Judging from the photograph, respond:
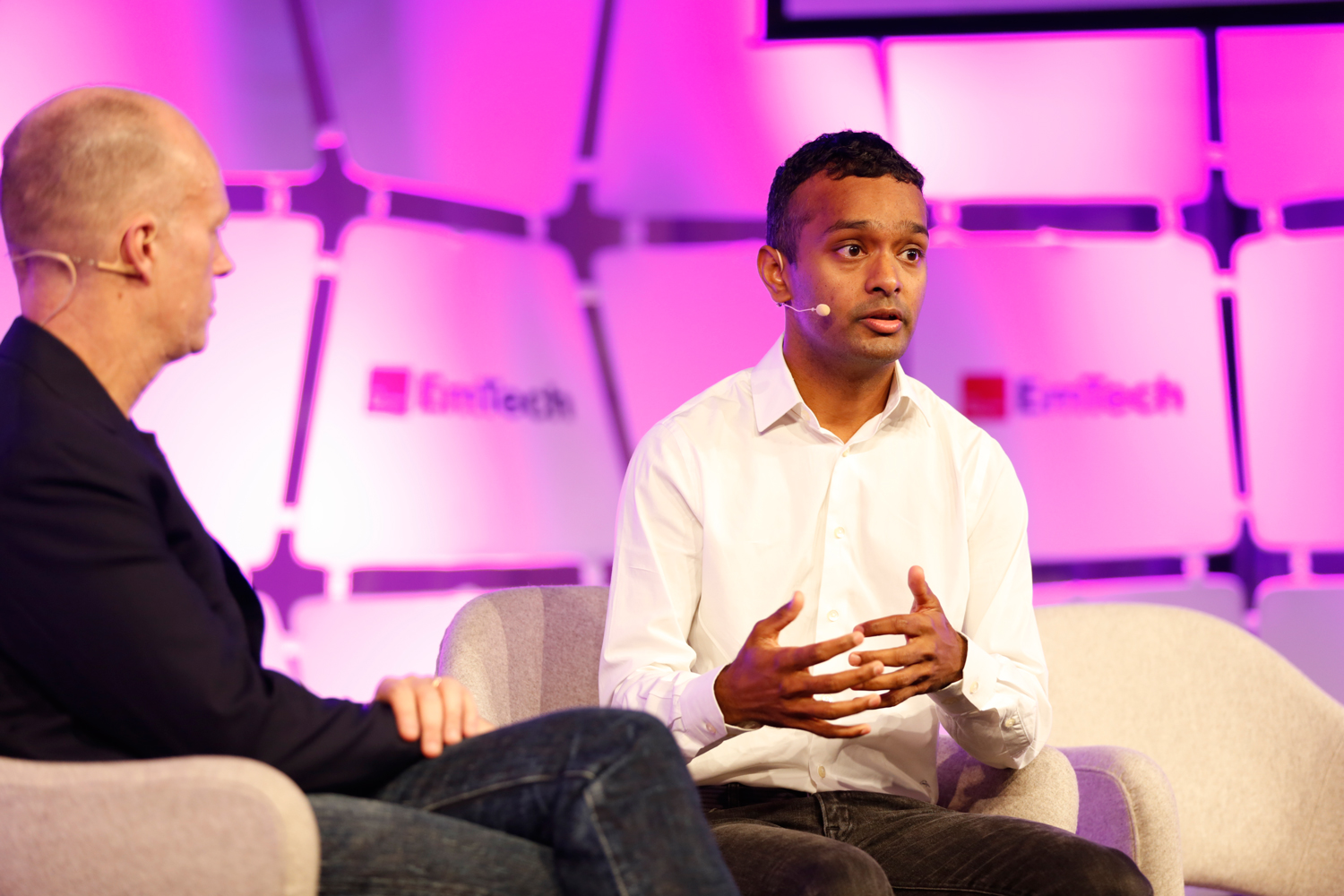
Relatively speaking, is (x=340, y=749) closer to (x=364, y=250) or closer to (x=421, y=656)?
(x=421, y=656)

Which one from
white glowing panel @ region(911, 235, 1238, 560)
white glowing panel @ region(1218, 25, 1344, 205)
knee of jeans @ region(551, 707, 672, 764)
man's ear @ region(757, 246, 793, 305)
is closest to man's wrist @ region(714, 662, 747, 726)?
knee of jeans @ region(551, 707, 672, 764)

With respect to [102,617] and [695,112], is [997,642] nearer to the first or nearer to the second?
[102,617]

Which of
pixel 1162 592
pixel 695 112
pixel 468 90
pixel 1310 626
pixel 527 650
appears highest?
pixel 468 90

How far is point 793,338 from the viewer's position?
208cm

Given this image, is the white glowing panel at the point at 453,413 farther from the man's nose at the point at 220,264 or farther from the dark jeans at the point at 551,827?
the dark jeans at the point at 551,827

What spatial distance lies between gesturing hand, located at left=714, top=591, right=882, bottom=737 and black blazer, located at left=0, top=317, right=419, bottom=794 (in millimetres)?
532

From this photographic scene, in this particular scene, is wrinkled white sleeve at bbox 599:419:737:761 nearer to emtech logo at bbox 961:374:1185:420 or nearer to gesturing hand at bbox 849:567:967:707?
gesturing hand at bbox 849:567:967:707

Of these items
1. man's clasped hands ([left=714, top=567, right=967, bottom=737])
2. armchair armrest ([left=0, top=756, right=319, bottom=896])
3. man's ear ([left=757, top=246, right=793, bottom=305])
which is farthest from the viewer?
man's ear ([left=757, top=246, right=793, bottom=305])

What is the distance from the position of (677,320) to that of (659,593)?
1688 millimetres

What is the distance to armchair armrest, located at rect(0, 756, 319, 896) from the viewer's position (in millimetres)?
1153

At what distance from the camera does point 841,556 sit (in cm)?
193

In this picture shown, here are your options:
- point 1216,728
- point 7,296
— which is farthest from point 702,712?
point 7,296

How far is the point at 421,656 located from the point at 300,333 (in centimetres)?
90

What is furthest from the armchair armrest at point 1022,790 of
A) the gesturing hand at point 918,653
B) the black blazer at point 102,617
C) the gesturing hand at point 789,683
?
the black blazer at point 102,617
